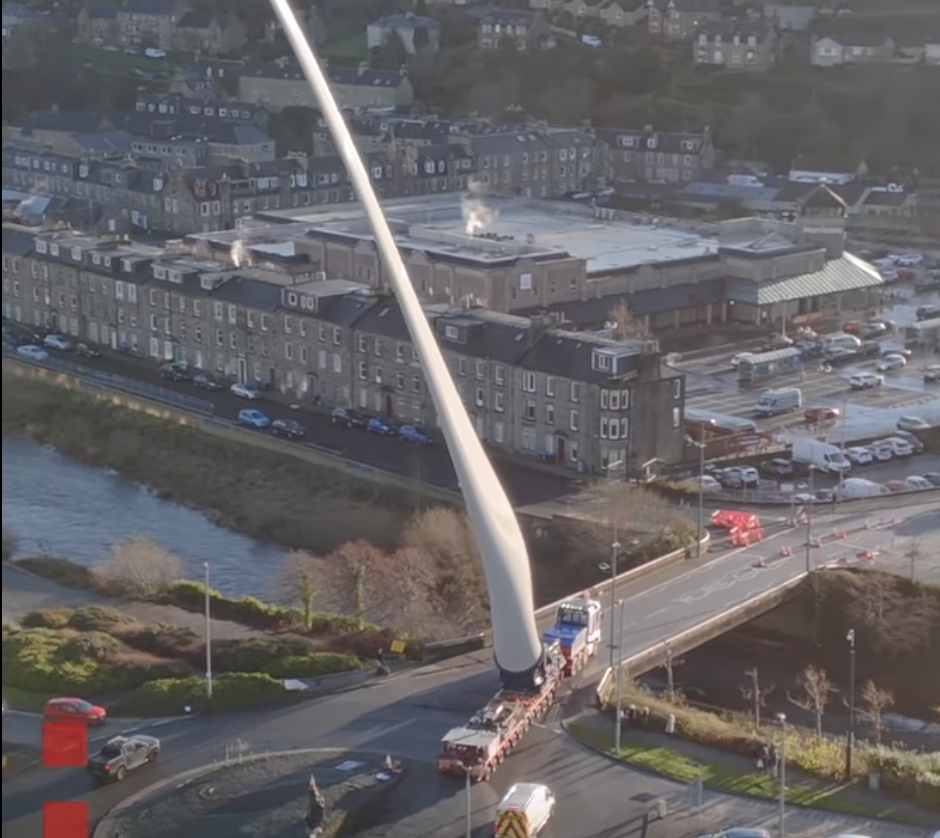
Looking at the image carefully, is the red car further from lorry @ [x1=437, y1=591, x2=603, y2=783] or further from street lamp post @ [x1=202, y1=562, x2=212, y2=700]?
lorry @ [x1=437, y1=591, x2=603, y2=783]

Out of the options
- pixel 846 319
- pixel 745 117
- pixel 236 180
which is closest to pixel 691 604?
pixel 846 319

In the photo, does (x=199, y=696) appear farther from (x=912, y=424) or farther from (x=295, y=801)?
(x=912, y=424)

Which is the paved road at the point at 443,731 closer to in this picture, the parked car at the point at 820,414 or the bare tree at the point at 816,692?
the bare tree at the point at 816,692

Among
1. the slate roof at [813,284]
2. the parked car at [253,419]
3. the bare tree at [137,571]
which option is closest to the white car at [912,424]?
the slate roof at [813,284]

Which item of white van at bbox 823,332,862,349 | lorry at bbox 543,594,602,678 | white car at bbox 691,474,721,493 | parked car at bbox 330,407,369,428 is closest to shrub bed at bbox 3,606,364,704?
lorry at bbox 543,594,602,678

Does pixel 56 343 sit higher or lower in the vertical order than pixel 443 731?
higher

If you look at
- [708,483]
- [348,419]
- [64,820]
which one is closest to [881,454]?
[708,483]

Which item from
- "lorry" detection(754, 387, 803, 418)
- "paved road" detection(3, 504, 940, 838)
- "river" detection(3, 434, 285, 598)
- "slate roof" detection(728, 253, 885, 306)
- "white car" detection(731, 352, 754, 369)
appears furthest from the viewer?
"slate roof" detection(728, 253, 885, 306)
